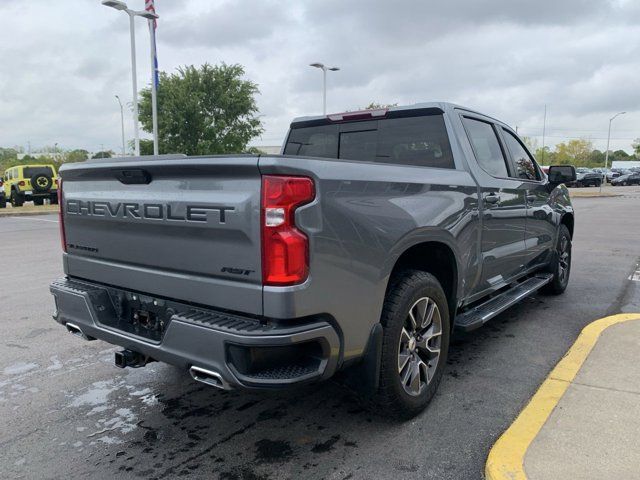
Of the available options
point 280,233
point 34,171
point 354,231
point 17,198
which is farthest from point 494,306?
point 17,198

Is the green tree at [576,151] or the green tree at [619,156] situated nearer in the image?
the green tree at [576,151]

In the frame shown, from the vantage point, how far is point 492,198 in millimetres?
4059

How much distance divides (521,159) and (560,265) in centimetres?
164

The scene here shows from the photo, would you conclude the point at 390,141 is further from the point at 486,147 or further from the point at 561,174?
the point at 561,174

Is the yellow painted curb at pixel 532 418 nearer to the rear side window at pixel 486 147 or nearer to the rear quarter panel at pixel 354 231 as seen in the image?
the rear quarter panel at pixel 354 231

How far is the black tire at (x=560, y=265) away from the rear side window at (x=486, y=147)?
5.86ft

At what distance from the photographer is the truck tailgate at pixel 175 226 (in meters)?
2.43

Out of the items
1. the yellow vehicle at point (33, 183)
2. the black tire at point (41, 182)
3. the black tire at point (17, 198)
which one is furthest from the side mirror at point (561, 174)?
the black tire at point (17, 198)

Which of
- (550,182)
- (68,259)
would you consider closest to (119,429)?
(68,259)

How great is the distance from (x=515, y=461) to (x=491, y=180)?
2183 mm

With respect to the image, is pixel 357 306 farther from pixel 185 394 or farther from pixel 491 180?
pixel 491 180

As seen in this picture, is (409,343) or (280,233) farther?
(409,343)

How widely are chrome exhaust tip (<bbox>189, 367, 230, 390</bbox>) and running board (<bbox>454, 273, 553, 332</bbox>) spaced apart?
74.6 inches

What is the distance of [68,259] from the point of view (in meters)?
3.54
